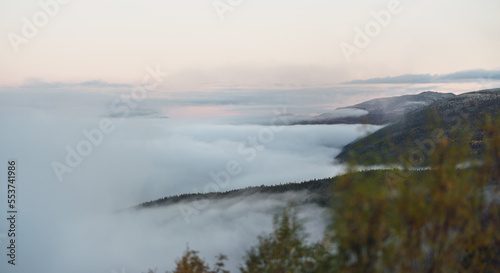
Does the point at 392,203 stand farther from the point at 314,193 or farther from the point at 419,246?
the point at 314,193

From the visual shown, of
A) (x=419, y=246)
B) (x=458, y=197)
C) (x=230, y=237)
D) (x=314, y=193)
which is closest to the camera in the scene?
(x=458, y=197)

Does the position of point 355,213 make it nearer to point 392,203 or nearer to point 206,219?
point 392,203

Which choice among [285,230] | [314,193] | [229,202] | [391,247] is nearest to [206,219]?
[229,202]

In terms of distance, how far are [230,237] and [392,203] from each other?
129 m

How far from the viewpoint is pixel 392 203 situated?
10.4 metres

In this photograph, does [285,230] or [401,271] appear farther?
[285,230]

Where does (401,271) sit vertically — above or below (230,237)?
above

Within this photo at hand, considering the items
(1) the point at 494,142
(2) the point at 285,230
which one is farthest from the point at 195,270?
(1) the point at 494,142

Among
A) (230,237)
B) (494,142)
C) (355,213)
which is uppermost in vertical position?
(494,142)

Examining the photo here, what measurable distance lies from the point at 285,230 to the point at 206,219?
139216mm

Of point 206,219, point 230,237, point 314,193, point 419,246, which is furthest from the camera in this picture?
point 206,219

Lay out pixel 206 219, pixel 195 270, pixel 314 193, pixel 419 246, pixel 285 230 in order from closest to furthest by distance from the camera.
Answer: pixel 419 246 < pixel 195 270 < pixel 285 230 < pixel 314 193 < pixel 206 219

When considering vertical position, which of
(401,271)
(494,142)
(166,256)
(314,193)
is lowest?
(166,256)

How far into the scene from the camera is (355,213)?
1017 centimetres
